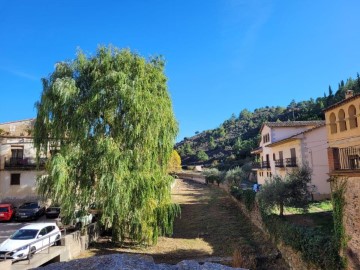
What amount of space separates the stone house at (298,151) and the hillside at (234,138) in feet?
118

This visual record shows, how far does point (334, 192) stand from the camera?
12.6m

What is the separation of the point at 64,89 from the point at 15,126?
1998 centimetres

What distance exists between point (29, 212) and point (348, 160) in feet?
78.4

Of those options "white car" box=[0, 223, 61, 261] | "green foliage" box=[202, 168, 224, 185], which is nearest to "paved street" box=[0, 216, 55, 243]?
"white car" box=[0, 223, 61, 261]

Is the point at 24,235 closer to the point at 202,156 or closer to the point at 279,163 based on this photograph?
the point at 279,163

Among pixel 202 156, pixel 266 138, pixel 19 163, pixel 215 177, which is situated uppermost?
pixel 202 156

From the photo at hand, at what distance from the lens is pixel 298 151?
2869 cm

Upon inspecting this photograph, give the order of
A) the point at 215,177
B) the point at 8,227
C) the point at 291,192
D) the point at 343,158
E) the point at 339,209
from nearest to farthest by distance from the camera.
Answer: the point at 339,209
the point at 343,158
the point at 291,192
the point at 8,227
the point at 215,177

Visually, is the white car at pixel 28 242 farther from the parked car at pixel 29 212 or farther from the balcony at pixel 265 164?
the balcony at pixel 265 164

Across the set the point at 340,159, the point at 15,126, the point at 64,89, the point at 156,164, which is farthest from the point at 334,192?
the point at 15,126

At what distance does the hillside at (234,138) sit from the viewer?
82.4 meters

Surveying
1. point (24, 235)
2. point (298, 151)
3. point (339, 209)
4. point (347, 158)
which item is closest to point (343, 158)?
point (347, 158)

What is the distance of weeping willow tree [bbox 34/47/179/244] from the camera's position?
16516 millimetres

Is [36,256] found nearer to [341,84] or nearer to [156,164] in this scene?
[156,164]
